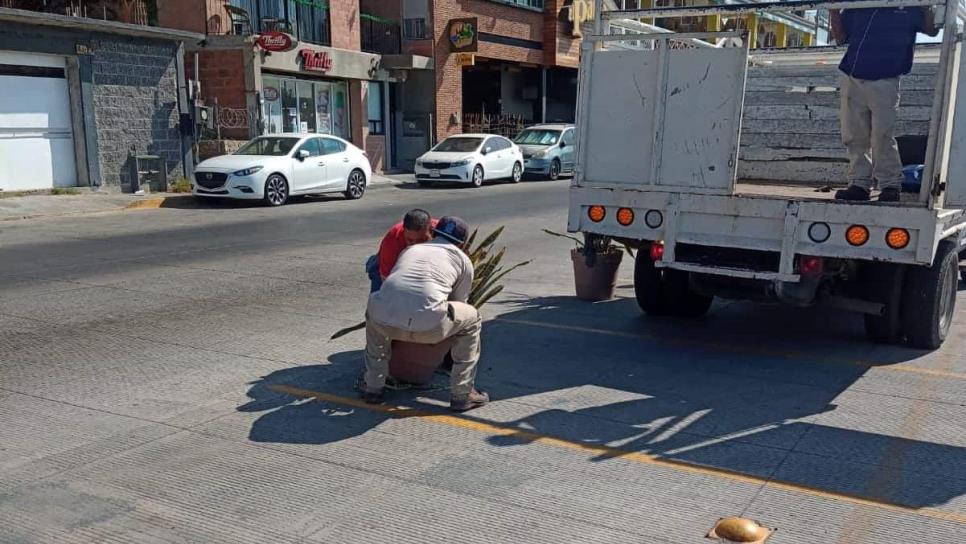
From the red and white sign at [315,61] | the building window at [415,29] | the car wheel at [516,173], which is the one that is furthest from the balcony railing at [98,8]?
the car wheel at [516,173]

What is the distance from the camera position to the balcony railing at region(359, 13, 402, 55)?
3053 centimetres

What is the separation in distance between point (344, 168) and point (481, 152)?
587cm

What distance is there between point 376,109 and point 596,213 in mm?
23884

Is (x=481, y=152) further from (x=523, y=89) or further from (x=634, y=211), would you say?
(x=634, y=211)

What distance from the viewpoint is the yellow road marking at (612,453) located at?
4.15 metres

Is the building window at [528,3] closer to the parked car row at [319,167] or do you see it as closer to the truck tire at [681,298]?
the parked car row at [319,167]

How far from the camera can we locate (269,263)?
1109 centimetres

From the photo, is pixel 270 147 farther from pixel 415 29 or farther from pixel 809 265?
pixel 809 265

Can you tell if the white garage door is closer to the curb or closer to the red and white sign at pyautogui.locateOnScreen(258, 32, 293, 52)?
the curb

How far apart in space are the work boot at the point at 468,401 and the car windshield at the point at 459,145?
20368mm

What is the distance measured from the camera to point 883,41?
6.34m

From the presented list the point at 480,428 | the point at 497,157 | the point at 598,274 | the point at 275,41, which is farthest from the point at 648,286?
the point at 497,157

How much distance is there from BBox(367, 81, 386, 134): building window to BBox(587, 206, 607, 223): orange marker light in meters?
23.4

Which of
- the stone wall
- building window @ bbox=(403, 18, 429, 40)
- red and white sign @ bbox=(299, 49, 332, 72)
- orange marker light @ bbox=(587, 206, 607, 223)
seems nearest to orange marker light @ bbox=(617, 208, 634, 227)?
orange marker light @ bbox=(587, 206, 607, 223)
